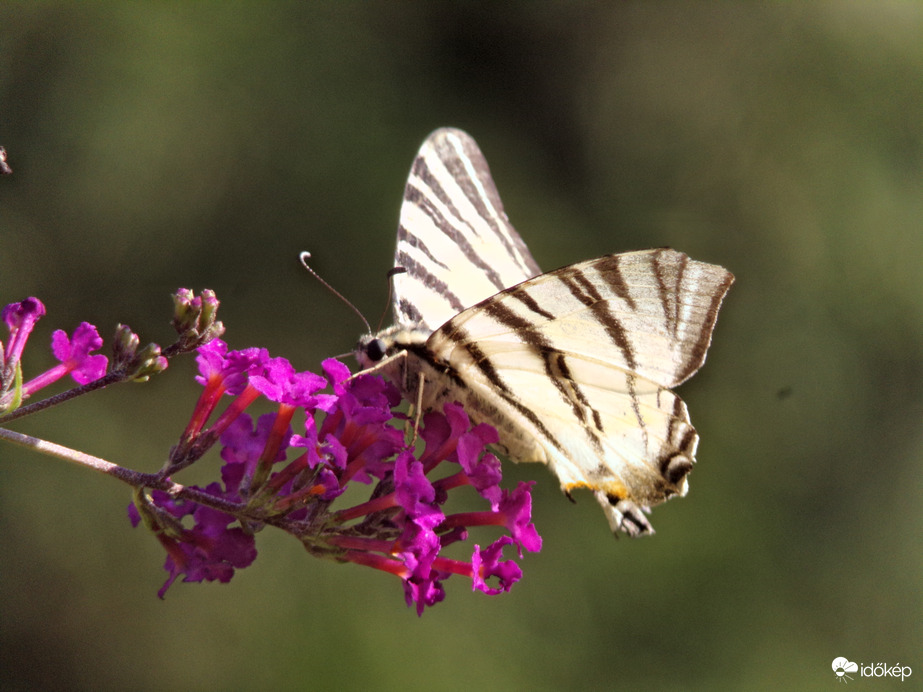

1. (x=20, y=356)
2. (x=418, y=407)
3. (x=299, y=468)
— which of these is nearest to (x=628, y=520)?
(x=418, y=407)

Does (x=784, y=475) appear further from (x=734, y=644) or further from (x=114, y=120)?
(x=114, y=120)

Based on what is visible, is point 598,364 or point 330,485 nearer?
point 330,485

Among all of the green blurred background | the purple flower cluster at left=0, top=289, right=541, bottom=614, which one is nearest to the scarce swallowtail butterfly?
the purple flower cluster at left=0, top=289, right=541, bottom=614

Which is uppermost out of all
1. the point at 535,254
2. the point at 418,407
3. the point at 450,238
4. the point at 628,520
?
the point at 450,238

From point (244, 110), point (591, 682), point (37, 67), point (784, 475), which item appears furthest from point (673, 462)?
point (37, 67)

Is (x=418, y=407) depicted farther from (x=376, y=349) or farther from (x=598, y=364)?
(x=598, y=364)

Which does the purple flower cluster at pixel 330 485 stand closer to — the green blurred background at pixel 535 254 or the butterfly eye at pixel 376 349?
the butterfly eye at pixel 376 349

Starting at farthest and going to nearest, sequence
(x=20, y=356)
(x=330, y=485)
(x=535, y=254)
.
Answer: (x=535, y=254) < (x=330, y=485) < (x=20, y=356)

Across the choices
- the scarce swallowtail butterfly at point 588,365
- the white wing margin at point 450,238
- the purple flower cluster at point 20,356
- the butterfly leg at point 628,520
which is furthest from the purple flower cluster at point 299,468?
the white wing margin at point 450,238
